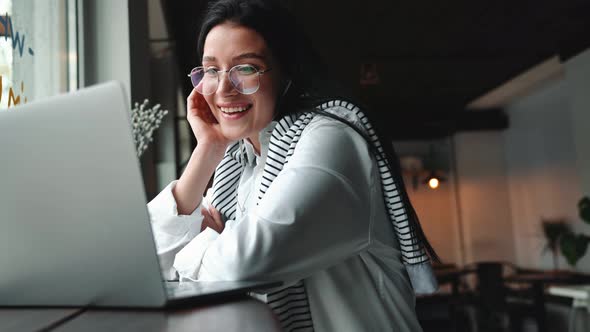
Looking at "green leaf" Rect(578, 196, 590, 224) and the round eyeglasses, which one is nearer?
the round eyeglasses

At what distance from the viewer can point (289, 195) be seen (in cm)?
95

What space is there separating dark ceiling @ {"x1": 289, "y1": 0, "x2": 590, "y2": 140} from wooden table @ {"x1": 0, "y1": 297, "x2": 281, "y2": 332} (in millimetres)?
4587

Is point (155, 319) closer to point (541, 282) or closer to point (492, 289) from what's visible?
point (541, 282)

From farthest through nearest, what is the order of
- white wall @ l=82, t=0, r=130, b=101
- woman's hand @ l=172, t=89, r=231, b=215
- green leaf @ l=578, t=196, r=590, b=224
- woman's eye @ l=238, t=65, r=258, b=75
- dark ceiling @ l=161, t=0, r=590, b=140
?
green leaf @ l=578, t=196, r=590, b=224 < dark ceiling @ l=161, t=0, r=590, b=140 < white wall @ l=82, t=0, r=130, b=101 < woman's hand @ l=172, t=89, r=231, b=215 < woman's eye @ l=238, t=65, r=258, b=75

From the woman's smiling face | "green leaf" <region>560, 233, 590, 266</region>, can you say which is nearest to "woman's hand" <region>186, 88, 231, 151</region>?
the woman's smiling face

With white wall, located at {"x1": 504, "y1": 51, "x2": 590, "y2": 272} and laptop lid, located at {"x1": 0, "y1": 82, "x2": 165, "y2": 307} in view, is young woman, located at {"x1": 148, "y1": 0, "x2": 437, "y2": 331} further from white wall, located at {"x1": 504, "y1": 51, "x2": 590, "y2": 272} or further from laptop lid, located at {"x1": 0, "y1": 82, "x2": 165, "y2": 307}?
white wall, located at {"x1": 504, "y1": 51, "x2": 590, "y2": 272}

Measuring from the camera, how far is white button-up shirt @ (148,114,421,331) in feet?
3.01

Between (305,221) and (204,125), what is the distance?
0.68 meters

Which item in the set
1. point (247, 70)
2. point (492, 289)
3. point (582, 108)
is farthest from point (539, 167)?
point (247, 70)

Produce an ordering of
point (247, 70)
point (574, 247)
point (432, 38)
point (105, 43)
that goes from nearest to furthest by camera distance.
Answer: point (247, 70) < point (105, 43) < point (432, 38) < point (574, 247)

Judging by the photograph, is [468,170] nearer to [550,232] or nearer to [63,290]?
[550,232]

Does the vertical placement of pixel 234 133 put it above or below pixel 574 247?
above

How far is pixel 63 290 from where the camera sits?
74cm

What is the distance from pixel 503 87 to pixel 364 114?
863 cm
